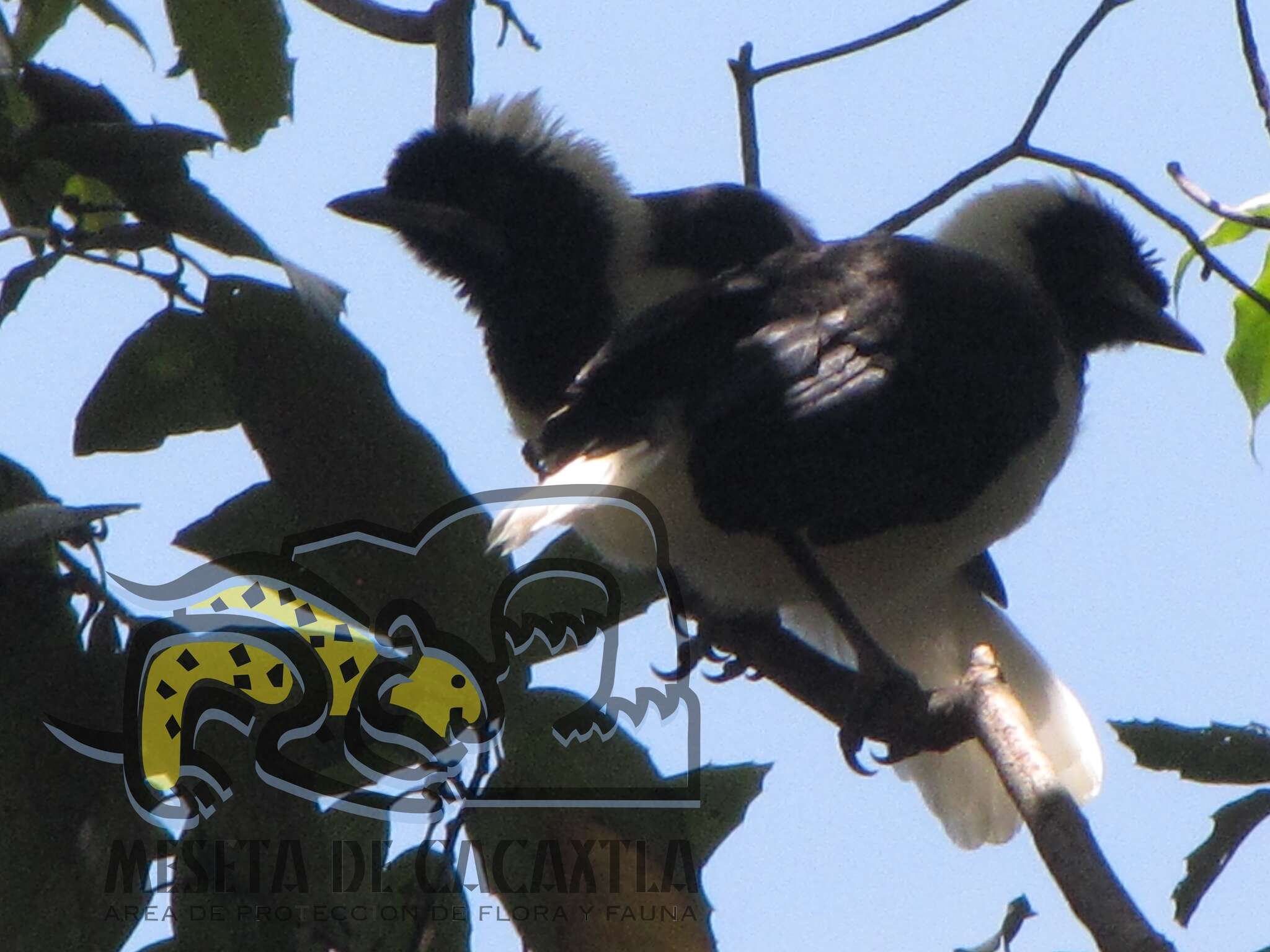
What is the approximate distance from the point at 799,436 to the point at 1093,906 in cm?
111

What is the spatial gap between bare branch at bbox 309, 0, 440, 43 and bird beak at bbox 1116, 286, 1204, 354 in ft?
5.19

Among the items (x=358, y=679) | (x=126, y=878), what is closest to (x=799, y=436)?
(x=358, y=679)

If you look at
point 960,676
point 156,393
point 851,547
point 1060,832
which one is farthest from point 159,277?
point 960,676

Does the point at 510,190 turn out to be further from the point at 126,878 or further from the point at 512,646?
the point at 126,878

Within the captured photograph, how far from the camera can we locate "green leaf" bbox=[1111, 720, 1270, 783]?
166cm

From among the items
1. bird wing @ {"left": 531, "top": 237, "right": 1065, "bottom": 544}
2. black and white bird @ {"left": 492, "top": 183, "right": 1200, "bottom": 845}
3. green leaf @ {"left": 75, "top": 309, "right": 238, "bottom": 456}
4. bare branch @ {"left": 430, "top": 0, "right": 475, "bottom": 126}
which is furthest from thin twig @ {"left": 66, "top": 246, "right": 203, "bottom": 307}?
bare branch @ {"left": 430, "top": 0, "right": 475, "bottom": 126}

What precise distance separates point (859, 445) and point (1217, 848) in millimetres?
1011

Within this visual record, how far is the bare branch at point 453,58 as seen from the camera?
314cm

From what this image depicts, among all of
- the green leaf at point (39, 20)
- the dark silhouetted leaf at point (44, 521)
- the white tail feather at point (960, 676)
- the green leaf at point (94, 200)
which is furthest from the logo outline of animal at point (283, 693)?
the white tail feather at point (960, 676)

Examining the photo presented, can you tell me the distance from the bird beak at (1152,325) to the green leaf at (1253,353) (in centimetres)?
93

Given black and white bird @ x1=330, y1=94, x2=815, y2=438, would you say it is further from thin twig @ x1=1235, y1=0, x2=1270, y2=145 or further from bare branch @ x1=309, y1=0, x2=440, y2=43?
thin twig @ x1=1235, y1=0, x2=1270, y2=145

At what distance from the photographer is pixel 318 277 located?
69.8 inches

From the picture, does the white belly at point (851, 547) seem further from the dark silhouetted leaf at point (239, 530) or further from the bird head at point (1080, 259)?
the dark silhouetted leaf at point (239, 530)

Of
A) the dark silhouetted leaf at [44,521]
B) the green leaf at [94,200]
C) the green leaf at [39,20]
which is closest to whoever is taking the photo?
the dark silhouetted leaf at [44,521]
